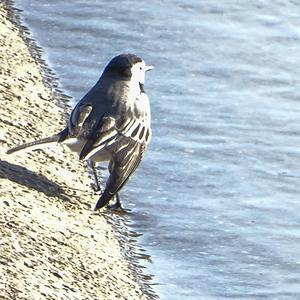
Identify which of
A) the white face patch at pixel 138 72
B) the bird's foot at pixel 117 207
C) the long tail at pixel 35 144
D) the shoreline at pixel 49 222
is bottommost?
the bird's foot at pixel 117 207

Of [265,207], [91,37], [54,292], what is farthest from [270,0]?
[54,292]

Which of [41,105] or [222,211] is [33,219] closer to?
[222,211]

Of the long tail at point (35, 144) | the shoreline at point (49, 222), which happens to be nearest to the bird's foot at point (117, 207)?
the shoreline at point (49, 222)

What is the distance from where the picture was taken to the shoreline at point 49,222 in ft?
22.7

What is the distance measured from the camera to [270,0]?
1312 centimetres

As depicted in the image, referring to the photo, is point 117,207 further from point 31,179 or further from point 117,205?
point 31,179

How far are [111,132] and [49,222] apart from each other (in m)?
0.89

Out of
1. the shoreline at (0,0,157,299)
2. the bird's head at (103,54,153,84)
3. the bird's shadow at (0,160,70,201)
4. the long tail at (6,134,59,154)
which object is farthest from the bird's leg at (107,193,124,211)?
the bird's head at (103,54,153,84)

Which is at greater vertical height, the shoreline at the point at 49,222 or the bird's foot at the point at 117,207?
the shoreline at the point at 49,222

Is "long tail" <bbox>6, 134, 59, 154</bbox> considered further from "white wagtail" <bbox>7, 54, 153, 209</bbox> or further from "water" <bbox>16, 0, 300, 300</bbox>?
"water" <bbox>16, 0, 300, 300</bbox>

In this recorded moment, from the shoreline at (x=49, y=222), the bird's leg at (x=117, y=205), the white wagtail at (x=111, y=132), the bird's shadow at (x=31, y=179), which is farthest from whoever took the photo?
the bird's leg at (x=117, y=205)

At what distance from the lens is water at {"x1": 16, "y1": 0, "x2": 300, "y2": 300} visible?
820 centimetres

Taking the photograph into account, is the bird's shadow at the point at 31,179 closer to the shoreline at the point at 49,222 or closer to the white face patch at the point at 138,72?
the shoreline at the point at 49,222

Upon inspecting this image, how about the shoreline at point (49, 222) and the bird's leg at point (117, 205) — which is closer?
the shoreline at point (49, 222)
